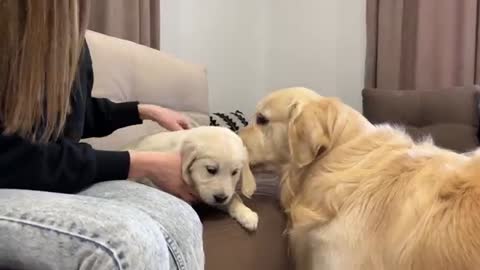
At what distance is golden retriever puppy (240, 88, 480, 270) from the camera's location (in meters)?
1.10

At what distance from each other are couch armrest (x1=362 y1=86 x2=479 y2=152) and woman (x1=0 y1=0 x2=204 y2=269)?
4.62ft

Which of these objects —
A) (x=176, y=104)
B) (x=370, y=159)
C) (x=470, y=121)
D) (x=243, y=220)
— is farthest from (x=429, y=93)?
(x=243, y=220)

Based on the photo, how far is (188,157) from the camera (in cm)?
127

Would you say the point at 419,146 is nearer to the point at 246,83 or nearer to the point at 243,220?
the point at 243,220

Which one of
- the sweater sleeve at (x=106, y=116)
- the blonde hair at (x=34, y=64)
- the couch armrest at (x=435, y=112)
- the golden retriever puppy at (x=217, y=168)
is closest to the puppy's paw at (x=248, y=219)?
the golden retriever puppy at (x=217, y=168)

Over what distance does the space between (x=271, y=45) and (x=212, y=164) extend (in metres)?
1.99

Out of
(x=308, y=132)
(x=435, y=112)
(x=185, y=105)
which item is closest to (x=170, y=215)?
(x=308, y=132)

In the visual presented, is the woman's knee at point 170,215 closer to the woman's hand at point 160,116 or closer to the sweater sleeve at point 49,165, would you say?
the sweater sleeve at point 49,165

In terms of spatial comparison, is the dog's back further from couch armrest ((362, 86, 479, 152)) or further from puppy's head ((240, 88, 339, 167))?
couch armrest ((362, 86, 479, 152))

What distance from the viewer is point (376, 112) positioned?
234 centimetres

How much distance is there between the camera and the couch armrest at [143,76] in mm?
1677

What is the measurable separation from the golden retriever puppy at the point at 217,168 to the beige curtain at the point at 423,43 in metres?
1.50

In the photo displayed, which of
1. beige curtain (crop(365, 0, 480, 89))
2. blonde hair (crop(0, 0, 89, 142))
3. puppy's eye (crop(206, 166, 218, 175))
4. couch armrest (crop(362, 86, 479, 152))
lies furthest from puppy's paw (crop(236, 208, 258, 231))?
beige curtain (crop(365, 0, 480, 89))

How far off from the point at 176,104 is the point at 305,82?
1.29 meters
